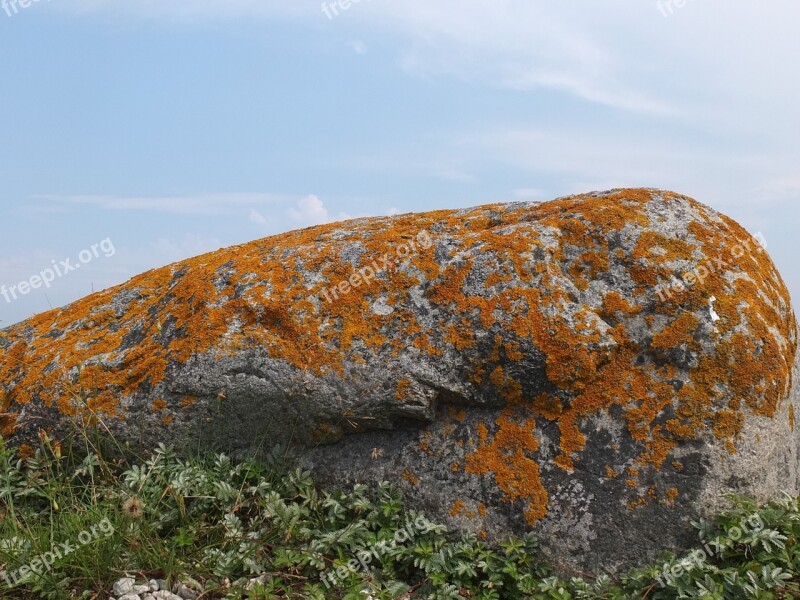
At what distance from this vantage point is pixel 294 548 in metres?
5.23

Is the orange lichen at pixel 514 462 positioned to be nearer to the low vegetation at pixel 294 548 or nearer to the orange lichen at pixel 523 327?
the orange lichen at pixel 523 327

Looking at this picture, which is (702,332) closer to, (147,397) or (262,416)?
(262,416)

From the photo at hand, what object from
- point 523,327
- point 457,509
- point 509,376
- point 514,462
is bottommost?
point 457,509

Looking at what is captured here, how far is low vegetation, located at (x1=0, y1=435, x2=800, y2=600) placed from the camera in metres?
4.89

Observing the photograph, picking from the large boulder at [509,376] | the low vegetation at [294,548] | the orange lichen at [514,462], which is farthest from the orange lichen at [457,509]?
the orange lichen at [514,462]

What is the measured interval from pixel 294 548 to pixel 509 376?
7.17 ft

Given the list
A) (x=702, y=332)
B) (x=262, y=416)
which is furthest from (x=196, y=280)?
(x=702, y=332)

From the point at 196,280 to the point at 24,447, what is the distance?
224 centimetres

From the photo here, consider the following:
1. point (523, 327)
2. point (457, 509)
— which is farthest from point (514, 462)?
point (523, 327)

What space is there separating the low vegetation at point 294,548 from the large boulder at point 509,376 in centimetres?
23

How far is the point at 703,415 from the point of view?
5.42 m

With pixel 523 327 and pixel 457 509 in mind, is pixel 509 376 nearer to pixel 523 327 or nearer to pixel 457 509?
pixel 523 327

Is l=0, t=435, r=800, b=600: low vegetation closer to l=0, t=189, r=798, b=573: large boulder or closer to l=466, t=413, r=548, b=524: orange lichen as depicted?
l=0, t=189, r=798, b=573: large boulder

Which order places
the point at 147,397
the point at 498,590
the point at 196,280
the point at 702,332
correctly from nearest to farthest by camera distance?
the point at 498,590 < the point at 702,332 < the point at 147,397 < the point at 196,280
